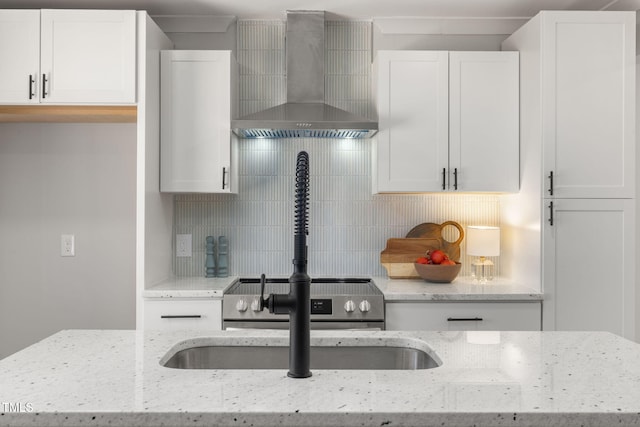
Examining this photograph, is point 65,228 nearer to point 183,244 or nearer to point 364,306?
point 183,244

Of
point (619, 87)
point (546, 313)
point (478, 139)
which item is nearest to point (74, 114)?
point (478, 139)

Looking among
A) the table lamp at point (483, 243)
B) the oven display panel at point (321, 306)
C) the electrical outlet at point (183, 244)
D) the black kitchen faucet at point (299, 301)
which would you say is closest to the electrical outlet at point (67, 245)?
the electrical outlet at point (183, 244)

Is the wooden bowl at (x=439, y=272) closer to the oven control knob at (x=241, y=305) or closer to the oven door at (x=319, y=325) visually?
the oven door at (x=319, y=325)

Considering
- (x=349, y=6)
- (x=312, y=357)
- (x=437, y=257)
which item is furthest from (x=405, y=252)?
(x=312, y=357)

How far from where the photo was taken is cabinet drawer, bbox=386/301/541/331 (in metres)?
2.78

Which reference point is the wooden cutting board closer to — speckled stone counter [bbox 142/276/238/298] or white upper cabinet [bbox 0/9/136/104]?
speckled stone counter [bbox 142/276/238/298]

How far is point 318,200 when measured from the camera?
3434mm

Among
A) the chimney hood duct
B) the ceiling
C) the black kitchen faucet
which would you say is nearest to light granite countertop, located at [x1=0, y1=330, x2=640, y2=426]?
the black kitchen faucet

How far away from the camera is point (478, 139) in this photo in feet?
10.1

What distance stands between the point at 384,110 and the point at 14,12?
2026 mm

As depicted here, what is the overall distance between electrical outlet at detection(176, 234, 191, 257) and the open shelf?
31.0 inches

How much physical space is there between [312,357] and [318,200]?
2.02 metres

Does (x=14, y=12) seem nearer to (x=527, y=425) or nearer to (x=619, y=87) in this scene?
→ (x=527, y=425)

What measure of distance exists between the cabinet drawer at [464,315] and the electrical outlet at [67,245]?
2033mm
